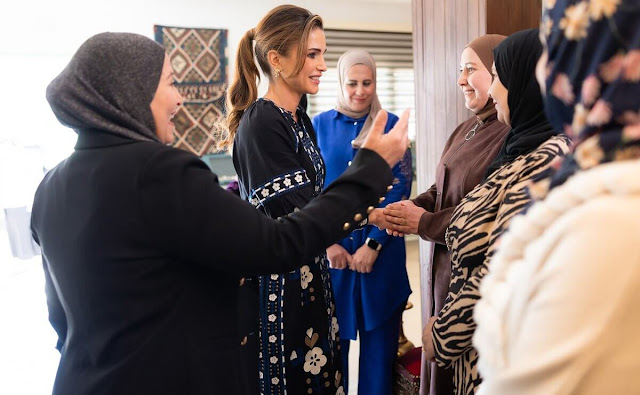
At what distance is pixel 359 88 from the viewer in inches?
102

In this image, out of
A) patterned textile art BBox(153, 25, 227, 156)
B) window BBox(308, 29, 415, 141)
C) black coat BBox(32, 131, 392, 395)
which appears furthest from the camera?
window BBox(308, 29, 415, 141)

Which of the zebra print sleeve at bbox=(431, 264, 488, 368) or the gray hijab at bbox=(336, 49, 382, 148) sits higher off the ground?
the gray hijab at bbox=(336, 49, 382, 148)

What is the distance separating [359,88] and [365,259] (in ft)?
2.71

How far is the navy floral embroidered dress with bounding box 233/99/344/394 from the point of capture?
1566 millimetres

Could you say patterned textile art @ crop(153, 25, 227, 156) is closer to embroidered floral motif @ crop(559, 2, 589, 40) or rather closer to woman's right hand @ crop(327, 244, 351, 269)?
woman's right hand @ crop(327, 244, 351, 269)

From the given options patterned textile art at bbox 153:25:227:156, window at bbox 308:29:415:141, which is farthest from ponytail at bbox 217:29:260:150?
window at bbox 308:29:415:141

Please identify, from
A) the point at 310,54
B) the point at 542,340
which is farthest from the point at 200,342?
the point at 310,54

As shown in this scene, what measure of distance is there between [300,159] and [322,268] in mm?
346

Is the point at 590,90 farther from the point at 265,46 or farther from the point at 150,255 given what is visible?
the point at 265,46

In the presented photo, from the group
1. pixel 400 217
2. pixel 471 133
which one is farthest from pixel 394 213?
pixel 471 133

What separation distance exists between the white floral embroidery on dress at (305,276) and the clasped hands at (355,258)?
658 mm

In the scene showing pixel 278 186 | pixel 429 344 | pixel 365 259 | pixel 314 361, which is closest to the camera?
pixel 429 344

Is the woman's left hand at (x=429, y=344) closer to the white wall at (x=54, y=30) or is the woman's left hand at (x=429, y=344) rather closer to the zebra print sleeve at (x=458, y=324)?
the zebra print sleeve at (x=458, y=324)

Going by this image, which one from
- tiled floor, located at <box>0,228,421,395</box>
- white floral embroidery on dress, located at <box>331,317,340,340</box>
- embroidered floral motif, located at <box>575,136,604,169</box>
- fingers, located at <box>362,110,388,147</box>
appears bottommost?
tiled floor, located at <box>0,228,421,395</box>
